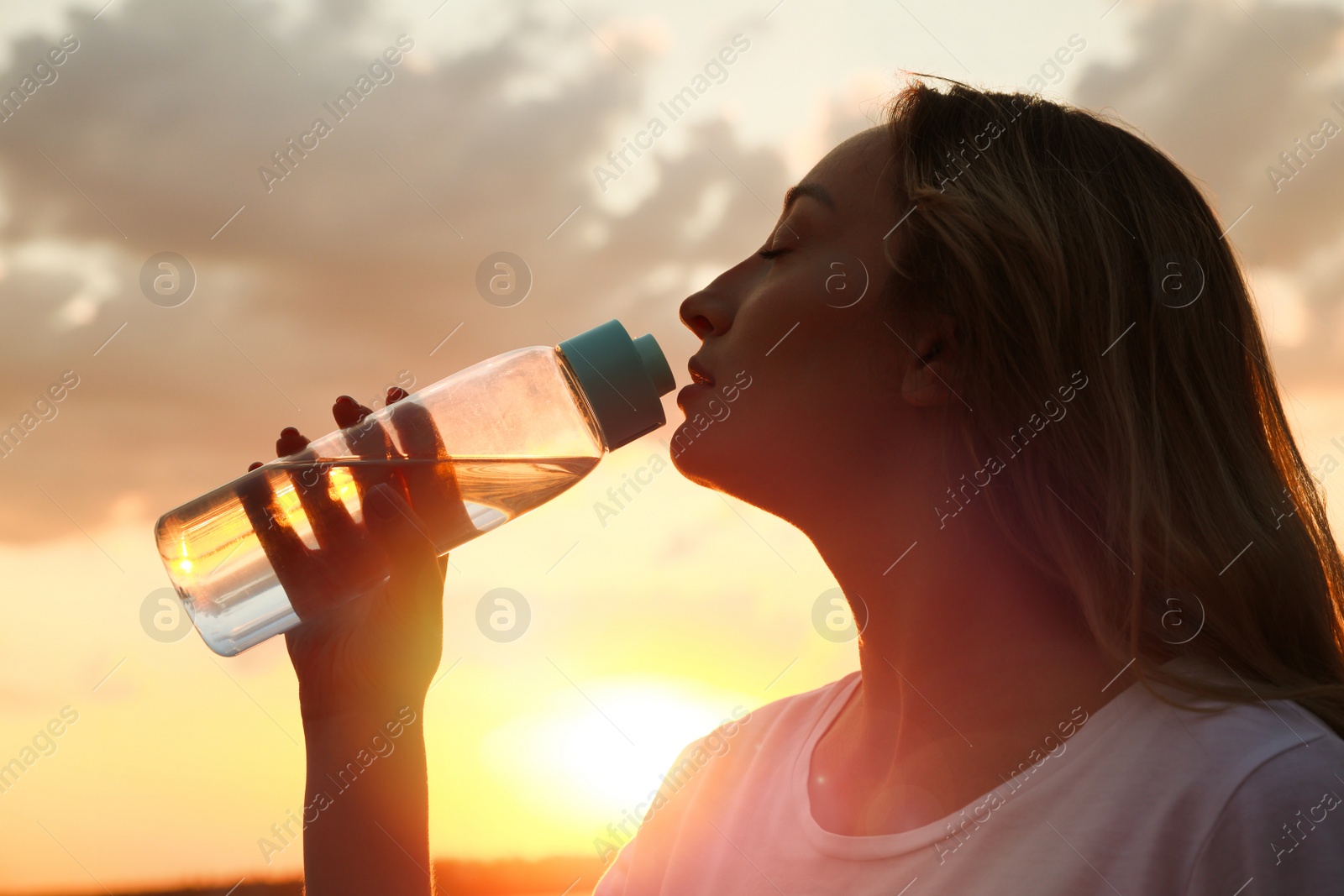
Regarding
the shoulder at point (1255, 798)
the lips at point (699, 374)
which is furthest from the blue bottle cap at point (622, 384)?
the shoulder at point (1255, 798)

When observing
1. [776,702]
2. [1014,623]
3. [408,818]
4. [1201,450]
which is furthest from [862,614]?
[408,818]

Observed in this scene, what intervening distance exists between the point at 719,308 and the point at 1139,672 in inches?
34.8

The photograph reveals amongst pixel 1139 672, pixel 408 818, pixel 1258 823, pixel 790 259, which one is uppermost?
pixel 790 259

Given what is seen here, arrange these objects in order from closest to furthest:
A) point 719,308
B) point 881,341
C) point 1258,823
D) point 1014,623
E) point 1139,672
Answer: point 1258,823
point 1139,672
point 1014,623
point 881,341
point 719,308

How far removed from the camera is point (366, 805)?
1.64 m

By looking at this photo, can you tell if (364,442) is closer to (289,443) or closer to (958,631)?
(289,443)

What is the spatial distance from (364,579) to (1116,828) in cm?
143

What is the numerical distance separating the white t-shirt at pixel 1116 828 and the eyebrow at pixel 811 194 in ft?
3.09

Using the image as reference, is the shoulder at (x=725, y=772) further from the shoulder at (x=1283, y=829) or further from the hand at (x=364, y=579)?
the shoulder at (x=1283, y=829)

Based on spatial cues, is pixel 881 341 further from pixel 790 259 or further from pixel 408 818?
pixel 408 818

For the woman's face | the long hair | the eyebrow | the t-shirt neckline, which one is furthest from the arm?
the long hair

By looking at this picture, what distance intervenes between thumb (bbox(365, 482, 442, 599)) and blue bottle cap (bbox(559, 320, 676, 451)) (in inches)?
17.0

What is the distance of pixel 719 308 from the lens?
5.20ft

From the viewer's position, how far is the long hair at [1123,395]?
1.27 m
